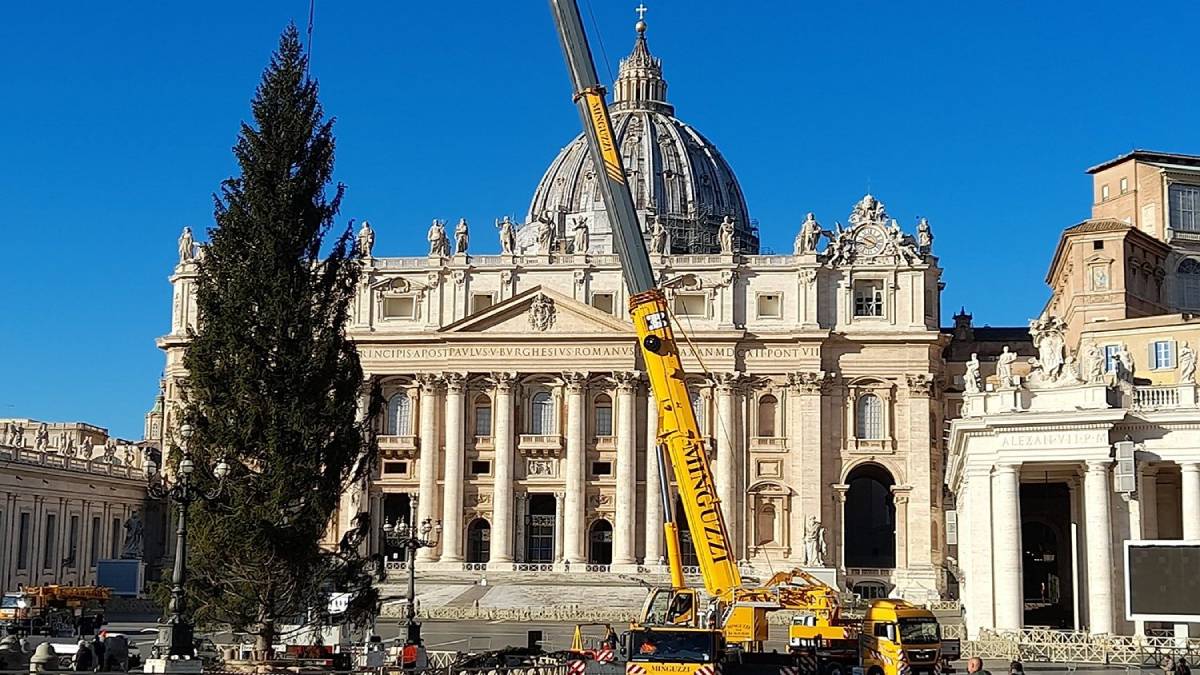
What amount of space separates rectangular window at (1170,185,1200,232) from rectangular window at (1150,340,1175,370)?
17.0 metres

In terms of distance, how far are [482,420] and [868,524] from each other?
2629cm

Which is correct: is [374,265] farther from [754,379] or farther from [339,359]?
[339,359]

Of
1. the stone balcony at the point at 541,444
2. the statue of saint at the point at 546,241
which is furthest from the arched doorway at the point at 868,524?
the statue of saint at the point at 546,241

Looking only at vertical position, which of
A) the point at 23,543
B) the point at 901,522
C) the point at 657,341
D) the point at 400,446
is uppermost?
the point at 400,446

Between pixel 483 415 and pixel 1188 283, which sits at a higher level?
pixel 1188 283

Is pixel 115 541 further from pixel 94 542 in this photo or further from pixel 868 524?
pixel 868 524

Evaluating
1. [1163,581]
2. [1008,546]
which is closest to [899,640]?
[1163,581]

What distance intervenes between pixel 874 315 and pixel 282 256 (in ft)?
186

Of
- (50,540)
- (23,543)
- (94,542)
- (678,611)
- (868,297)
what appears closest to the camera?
(678,611)

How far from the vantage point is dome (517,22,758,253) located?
112562 mm

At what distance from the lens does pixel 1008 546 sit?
41812mm

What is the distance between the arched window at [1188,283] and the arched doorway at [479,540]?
3776 cm

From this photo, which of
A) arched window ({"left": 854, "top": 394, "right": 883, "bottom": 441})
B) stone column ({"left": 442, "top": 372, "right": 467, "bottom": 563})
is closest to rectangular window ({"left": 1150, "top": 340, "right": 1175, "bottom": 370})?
arched window ({"left": 854, "top": 394, "right": 883, "bottom": 441})

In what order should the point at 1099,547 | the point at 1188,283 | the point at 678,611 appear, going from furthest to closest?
the point at 1188,283
the point at 1099,547
the point at 678,611
